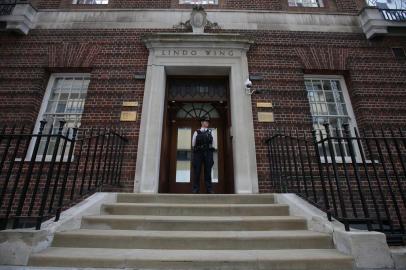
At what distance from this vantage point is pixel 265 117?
20.3ft

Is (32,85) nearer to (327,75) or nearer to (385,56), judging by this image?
(327,75)

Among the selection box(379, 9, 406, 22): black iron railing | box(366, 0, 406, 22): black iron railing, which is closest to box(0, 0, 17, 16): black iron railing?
box(366, 0, 406, 22): black iron railing

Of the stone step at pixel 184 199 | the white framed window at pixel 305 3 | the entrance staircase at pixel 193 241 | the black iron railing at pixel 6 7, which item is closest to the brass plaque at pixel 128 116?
the stone step at pixel 184 199

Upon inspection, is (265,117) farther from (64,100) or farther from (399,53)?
(64,100)

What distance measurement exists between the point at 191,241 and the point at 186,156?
3835 mm

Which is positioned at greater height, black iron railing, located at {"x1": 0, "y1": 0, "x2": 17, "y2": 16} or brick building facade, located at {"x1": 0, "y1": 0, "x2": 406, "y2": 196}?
black iron railing, located at {"x1": 0, "y1": 0, "x2": 17, "y2": 16}

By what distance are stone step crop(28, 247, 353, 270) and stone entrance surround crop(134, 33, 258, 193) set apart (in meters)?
2.81

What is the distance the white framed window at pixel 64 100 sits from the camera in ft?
20.7

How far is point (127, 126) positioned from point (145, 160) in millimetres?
1055

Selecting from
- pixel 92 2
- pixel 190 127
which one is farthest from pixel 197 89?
pixel 92 2

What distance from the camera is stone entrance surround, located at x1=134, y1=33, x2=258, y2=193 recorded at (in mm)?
5684

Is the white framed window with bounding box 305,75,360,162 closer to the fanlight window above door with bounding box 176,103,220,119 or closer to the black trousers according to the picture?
the fanlight window above door with bounding box 176,103,220,119

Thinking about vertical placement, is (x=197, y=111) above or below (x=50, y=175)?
above

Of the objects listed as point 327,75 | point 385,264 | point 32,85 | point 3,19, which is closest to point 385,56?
point 327,75
